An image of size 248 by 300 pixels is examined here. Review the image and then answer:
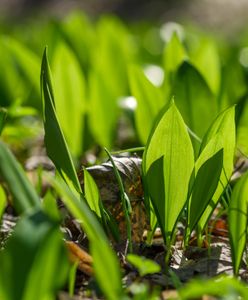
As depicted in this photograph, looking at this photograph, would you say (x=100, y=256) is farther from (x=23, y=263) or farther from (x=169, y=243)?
(x=169, y=243)

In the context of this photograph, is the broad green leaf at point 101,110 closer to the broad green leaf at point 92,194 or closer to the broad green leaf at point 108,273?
the broad green leaf at point 92,194

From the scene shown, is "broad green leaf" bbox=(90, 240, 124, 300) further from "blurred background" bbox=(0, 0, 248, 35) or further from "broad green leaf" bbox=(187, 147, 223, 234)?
"blurred background" bbox=(0, 0, 248, 35)

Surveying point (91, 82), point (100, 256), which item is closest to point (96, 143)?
point (91, 82)

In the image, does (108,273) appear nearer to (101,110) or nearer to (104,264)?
(104,264)

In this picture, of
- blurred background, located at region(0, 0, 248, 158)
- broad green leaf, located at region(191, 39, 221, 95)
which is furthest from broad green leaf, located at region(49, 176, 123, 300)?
broad green leaf, located at region(191, 39, 221, 95)

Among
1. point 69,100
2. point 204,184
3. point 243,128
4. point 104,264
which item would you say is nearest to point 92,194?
point 204,184
